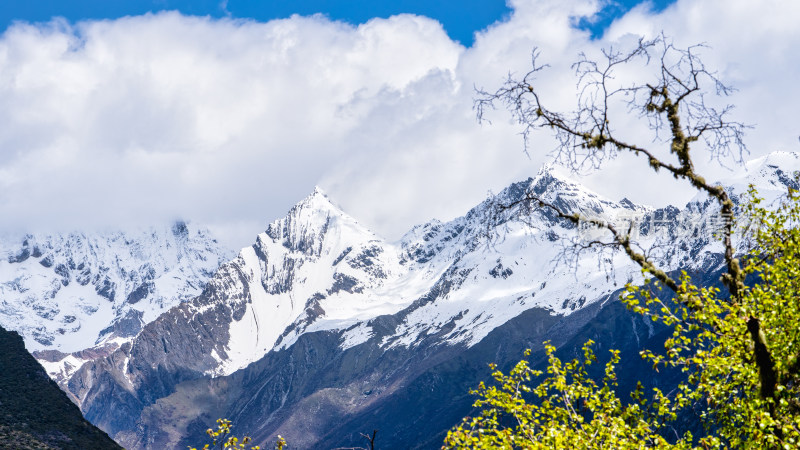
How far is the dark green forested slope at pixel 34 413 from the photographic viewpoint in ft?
353

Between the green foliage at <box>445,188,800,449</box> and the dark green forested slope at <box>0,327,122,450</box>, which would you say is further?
the dark green forested slope at <box>0,327,122,450</box>

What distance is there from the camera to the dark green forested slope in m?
108

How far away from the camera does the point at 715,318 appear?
16734mm

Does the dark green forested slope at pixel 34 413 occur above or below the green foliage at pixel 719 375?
above

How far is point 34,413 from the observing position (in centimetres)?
11762

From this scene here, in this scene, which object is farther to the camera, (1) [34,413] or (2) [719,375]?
(1) [34,413]

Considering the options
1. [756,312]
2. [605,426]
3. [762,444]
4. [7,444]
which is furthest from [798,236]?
[7,444]

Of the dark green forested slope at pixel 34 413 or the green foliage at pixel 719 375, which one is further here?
the dark green forested slope at pixel 34 413

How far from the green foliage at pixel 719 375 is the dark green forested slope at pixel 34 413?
98.3 meters

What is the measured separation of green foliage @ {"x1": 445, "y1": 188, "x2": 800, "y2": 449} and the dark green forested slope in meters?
98.3

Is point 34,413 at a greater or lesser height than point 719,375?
greater

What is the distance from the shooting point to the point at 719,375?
19641 millimetres

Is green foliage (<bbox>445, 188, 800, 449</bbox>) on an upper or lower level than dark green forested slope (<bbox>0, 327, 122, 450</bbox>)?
lower

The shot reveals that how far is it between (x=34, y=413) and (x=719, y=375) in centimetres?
12040
